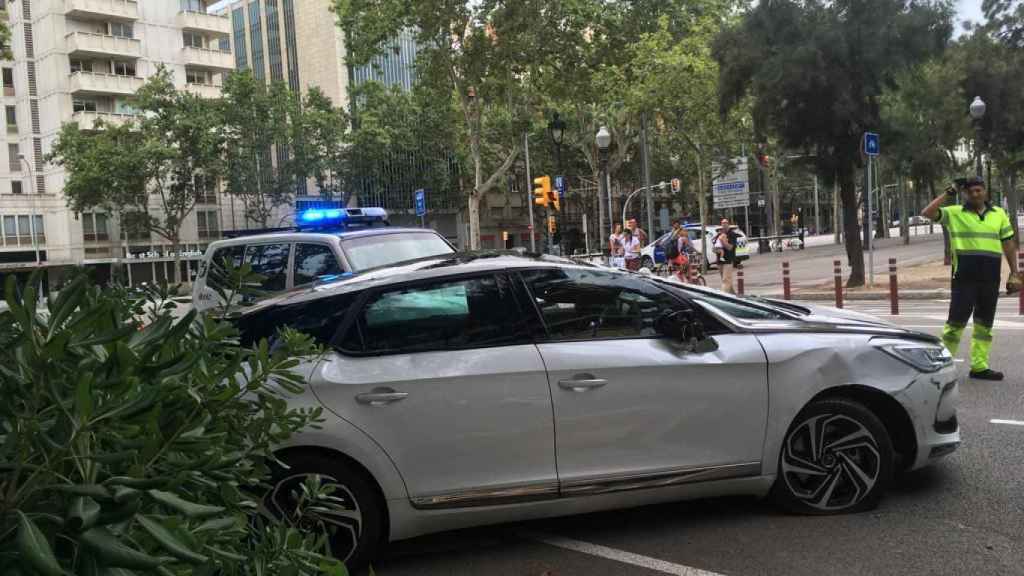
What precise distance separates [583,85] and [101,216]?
1232 inches

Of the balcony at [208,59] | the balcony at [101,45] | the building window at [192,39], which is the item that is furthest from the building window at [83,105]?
the building window at [192,39]

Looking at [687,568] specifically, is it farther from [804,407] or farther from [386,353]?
[386,353]

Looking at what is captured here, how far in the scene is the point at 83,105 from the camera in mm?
49250

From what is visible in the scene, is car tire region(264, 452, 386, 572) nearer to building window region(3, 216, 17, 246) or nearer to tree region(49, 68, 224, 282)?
tree region(49, 68, 224, 282)

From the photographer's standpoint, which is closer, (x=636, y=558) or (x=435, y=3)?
(x=636, y=558)

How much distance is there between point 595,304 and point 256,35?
81652mm

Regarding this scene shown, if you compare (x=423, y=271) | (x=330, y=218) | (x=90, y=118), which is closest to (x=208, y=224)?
(x=90, y=118)

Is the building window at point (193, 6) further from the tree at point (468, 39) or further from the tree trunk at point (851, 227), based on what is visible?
the tree trunk at point (851, 227)

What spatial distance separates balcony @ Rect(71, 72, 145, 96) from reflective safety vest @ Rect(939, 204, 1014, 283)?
155 ft

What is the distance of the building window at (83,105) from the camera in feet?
161

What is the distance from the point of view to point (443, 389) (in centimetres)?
428

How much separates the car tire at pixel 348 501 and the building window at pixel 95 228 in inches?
1972

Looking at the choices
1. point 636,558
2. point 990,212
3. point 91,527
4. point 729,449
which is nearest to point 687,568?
point 636,558

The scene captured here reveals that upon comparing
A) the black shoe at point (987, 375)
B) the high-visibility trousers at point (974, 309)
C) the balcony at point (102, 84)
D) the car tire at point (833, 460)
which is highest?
the balcony at point (102, 84)
